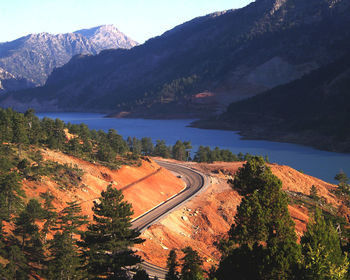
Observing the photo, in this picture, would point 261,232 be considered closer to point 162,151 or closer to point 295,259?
point 295,259

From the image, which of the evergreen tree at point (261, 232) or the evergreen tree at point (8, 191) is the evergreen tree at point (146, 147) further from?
A: the evergreen tree at point (8, 191)

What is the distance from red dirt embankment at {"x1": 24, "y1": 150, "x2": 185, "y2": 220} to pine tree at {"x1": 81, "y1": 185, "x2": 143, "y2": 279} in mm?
15097

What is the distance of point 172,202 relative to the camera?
5681 cm

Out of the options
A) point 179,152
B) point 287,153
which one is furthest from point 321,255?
point 287,153

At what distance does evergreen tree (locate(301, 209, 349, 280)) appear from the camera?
20172 mm

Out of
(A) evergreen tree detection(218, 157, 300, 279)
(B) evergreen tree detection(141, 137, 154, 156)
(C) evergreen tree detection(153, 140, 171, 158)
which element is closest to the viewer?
(A) evergreen tree detection(218, 157, 300, 279)

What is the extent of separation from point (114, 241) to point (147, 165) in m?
40.6

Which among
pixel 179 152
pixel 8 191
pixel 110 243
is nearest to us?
pixel 110 243

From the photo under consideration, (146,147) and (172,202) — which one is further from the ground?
(172,202)

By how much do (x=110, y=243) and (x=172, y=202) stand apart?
29031 millimetres

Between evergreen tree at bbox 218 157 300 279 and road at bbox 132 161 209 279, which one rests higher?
evergreen tree at bbox 218 157 300 279

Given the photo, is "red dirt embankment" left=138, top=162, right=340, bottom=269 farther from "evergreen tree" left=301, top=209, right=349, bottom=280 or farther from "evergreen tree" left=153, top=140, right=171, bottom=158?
"evergreen tree" left=153, top=140, right=171, bottom=158

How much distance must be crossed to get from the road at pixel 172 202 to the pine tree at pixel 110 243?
780 cm

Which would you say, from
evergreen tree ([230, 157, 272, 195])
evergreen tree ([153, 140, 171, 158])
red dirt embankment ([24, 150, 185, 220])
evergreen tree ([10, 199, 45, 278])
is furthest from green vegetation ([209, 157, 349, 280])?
evergreen tree ([153, 140, 171, 158])
